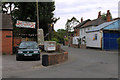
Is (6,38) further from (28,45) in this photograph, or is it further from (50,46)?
(50,46)

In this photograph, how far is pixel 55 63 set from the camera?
35.5 ft

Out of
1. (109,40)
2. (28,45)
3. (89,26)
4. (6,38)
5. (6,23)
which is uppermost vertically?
(89,26)

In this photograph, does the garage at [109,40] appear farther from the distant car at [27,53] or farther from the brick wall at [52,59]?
the distant car at [27,53]

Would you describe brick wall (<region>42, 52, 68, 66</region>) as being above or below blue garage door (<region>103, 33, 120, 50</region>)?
below

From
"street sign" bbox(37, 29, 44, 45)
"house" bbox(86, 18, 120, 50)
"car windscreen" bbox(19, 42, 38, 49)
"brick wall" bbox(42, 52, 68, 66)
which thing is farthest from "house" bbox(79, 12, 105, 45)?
"brick wall" bbox(42, 52, 68, 66)

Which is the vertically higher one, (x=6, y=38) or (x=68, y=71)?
(x=6, y=38)

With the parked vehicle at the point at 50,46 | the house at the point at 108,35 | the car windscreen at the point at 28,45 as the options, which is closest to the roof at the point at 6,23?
the parked vehicle at the point at 50,46

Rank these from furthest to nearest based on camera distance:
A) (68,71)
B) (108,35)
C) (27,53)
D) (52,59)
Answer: (108,35) → (27,53) → (52,59) → (68,71)

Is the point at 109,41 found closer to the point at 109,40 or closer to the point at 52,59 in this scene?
the point at 109,40

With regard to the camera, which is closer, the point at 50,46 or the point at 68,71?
the point at 68,71

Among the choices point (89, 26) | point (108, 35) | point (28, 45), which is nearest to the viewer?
point (28, 45)

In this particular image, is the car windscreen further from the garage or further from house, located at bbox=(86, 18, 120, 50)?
the garage

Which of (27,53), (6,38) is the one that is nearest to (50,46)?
(6,38)

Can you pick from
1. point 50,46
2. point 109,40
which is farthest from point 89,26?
point 50,46
